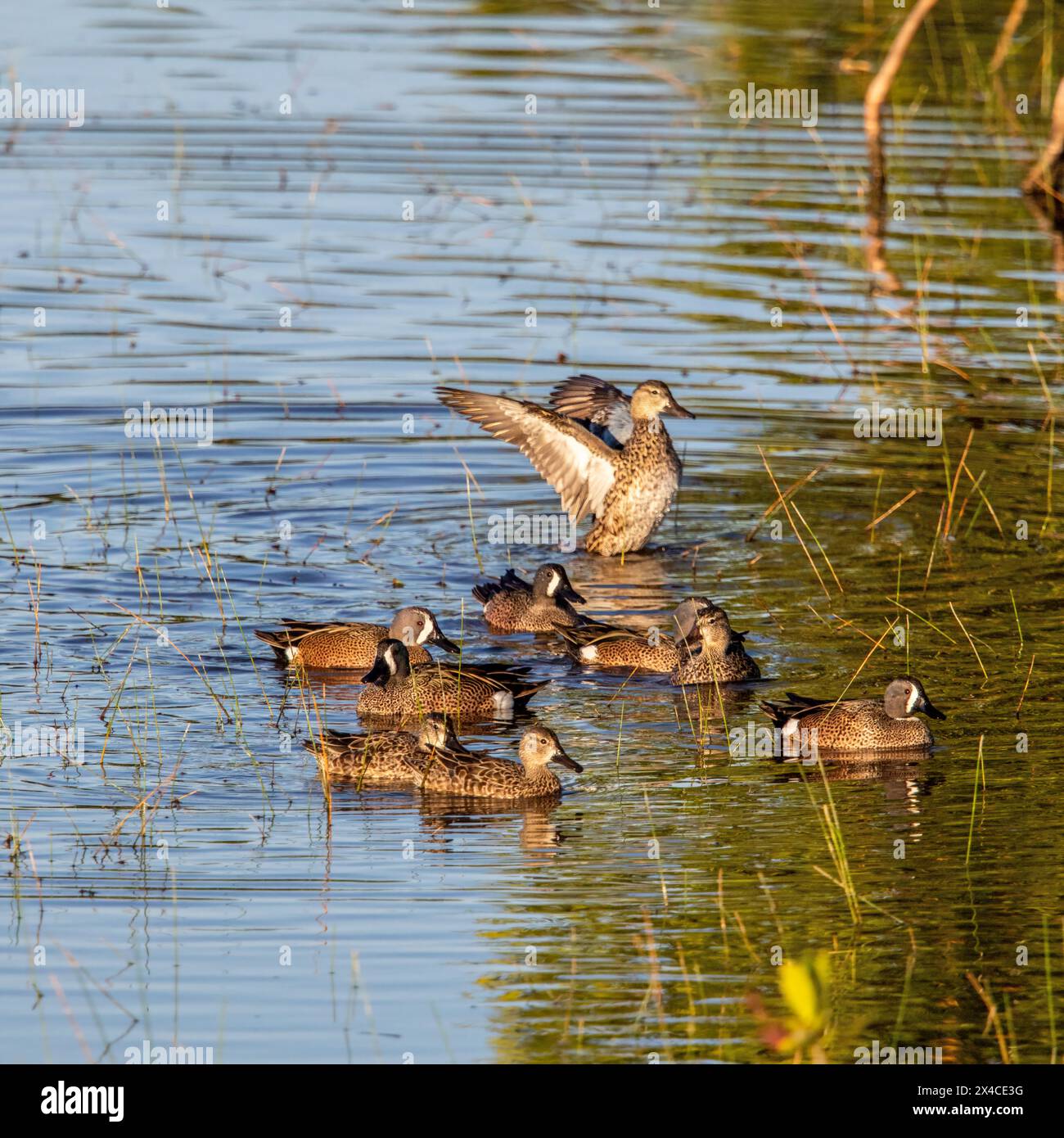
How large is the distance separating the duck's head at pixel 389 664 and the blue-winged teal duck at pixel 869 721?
1767 mm

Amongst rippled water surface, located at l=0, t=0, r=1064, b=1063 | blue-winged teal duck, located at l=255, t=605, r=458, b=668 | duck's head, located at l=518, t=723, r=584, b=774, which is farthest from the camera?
blue-winged teal duck, located at l=255, t=605, r=458, b=668

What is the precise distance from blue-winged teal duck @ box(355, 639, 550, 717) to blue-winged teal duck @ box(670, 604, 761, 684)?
2.79 ft

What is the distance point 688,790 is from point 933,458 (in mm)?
6581

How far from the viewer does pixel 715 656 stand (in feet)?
33.2

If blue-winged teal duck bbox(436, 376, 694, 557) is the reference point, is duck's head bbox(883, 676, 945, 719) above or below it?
below

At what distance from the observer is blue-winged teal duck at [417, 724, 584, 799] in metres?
8.59

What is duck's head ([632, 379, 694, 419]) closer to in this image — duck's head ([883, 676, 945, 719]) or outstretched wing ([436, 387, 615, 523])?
outstretched wing ([436, 387, 615, 523])

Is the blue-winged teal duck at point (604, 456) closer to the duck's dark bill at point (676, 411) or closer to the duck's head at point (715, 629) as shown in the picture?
the duck's dark bill at point (676, 411)

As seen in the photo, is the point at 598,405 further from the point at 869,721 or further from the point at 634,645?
the point at 869,721

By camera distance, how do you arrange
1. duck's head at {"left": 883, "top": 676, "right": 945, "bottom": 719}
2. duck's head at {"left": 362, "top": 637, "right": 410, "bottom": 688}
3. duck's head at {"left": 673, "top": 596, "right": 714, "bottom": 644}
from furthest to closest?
duck's head at {"left": 673, "top": 596, "right": 714, "bottom": 644}, duck's head at {"left": 362, "top": 637, "right": 410, "bottom": 688}, duck's head at {"left": 883, "top": 676, "right": 945, "bottom": 719}

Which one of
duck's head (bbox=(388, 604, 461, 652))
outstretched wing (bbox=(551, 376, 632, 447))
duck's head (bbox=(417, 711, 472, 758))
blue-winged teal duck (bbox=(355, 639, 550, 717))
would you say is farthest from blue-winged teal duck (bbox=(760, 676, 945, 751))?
outstretched wing (bbox=(551, 376, 632, 447))

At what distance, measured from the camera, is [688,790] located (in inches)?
337

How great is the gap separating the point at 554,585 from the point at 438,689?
5.04ft

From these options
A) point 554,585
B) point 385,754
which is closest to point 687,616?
point 554,585
